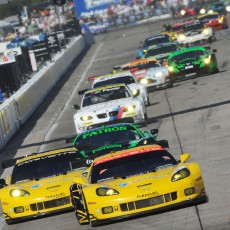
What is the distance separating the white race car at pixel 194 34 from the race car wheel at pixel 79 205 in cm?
3997

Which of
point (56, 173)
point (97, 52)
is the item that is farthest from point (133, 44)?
point (56, 173)

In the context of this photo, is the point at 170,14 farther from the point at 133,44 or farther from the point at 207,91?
the point at 207,91

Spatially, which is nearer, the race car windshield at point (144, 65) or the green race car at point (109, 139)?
the green race car at point (109, 139)

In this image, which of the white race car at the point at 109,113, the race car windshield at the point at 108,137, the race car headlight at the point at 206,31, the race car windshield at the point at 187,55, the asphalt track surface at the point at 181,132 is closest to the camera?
the asphalt track surface at the point at 181,132

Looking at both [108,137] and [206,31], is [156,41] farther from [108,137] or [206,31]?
[108,137]

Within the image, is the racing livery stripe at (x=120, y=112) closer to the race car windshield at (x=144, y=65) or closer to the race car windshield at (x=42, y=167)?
the race car windshield at (x=42, y=167)

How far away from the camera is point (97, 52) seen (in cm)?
7394

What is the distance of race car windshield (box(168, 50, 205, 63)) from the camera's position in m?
38.8

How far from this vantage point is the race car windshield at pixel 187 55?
38750 millimetres

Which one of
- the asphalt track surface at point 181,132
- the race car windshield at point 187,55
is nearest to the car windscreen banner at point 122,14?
the asphalt track surface at point 181,132

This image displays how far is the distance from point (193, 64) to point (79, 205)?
24448mm

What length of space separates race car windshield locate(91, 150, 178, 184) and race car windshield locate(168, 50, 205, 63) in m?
24.0

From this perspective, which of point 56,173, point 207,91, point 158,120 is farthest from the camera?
point 207,91

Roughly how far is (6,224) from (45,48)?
141ft
